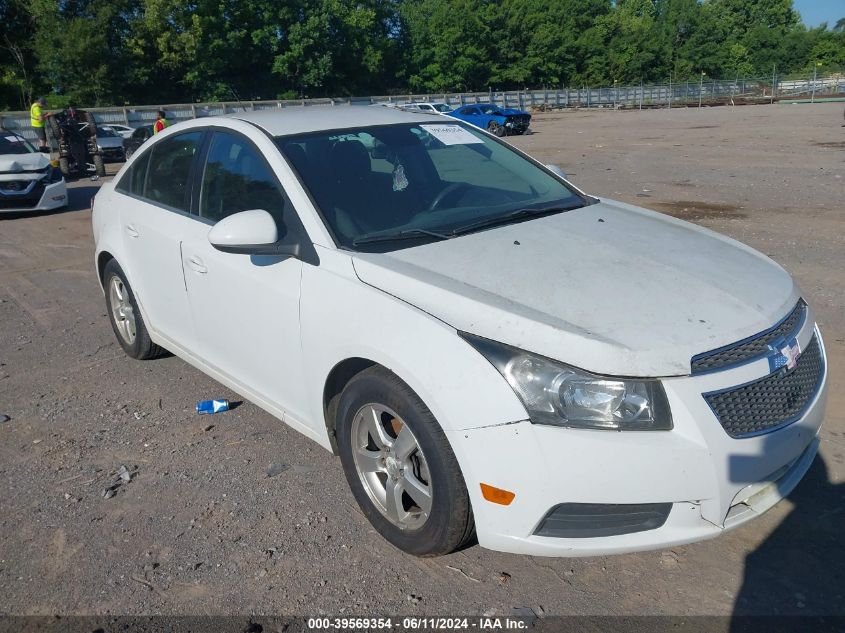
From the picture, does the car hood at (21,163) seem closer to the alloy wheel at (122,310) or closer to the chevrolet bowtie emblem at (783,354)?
the alloy wheel at (122,310)

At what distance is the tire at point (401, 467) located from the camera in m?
2.65

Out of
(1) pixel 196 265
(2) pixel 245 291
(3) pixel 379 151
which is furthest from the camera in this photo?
(1) pixel 196 265

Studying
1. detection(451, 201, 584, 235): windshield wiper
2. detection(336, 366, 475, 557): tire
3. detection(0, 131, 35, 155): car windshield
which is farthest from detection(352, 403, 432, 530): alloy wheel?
detection(0, 131, 35, 155): car windshield

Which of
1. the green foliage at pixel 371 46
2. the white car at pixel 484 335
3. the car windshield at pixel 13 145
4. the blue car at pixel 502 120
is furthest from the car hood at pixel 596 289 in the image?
the green foliage at pixel 371 46

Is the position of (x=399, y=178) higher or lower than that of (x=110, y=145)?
higher

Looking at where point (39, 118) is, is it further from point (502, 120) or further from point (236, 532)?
point (236, 532)

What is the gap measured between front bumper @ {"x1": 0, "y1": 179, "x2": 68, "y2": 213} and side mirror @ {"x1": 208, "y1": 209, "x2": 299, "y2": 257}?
11.1 m

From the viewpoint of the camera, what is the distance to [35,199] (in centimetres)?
1273

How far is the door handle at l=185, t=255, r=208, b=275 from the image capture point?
12.7 ft

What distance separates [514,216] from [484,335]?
1234 mm

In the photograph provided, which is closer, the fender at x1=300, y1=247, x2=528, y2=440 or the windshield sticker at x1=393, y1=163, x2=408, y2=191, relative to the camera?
the fender at x1=300, y1=247, x2=528, y2=440

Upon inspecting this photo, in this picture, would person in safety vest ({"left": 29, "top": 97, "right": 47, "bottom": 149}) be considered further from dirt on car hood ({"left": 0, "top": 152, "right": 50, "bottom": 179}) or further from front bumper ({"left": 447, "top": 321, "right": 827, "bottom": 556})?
front bumper ({"left": 447, "top": 321, "right": 827, "bottom": 556})

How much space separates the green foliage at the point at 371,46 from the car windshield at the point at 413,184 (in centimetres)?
5290

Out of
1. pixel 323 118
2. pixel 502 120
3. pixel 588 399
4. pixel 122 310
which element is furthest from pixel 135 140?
pixel 588 399
